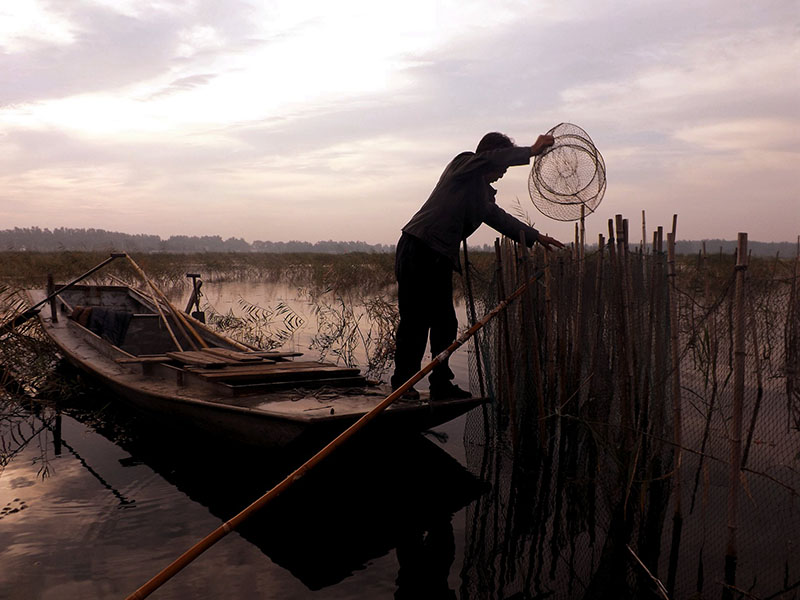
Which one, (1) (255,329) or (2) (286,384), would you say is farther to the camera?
(1) (255,329)

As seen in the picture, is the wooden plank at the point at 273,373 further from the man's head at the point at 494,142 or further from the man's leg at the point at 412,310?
the man's head at the point at 494,142

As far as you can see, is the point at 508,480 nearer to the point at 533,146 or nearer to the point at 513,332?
the point at 513,332

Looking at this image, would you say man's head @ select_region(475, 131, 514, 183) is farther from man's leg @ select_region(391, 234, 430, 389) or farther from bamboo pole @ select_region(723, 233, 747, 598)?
bamboo pole @ select_region(723, 233, 747, 598)

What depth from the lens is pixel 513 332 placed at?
4723 mm

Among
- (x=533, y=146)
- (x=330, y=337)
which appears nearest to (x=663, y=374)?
(x=533, y=146)

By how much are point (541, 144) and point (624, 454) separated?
1.94m

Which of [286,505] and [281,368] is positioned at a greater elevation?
[281,368]

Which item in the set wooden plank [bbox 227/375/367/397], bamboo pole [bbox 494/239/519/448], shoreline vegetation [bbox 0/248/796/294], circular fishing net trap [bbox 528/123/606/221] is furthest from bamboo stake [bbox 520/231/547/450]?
shoreline vegetation [bbox 0/248/796/294]

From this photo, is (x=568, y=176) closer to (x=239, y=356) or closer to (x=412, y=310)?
(x=412, y=310)

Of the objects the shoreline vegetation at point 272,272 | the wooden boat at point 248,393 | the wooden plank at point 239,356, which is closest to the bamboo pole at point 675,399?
the wooden boat at point 248,393

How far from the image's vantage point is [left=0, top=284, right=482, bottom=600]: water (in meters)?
2.93

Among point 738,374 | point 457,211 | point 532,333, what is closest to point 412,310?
point 457,211

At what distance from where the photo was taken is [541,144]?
3748mm

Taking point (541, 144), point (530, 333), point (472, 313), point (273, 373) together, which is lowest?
point (273, 373)
